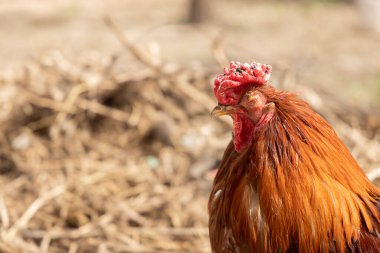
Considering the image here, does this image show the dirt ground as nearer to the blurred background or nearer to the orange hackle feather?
the blurred background

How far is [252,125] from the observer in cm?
260

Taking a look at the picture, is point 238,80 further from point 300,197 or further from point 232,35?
point 232,35

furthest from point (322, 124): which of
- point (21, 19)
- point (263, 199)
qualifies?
point (21, 19)

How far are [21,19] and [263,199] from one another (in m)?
7.77

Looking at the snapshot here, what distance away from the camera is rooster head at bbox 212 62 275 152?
2557 mm

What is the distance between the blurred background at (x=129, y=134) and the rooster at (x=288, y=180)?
1.37 metres

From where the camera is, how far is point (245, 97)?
8.46 ft

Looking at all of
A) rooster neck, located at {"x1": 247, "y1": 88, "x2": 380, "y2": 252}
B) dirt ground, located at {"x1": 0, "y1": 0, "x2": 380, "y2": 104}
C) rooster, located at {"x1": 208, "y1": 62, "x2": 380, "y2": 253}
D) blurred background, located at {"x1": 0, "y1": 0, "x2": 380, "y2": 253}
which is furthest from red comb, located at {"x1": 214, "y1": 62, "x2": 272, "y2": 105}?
dirt ground, located at {"x1": 0, "y1": 0, "x2": 380, "y2": 104}

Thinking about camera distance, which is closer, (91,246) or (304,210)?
(304,210)

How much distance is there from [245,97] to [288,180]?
413mm

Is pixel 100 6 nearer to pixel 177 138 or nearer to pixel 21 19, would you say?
pixel 21 19

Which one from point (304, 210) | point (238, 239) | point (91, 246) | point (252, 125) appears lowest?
point (91, 246)

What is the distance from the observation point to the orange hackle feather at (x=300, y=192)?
97.7 inches

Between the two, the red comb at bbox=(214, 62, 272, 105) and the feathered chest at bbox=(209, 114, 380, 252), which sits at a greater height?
the red comb at bbox=(214, 62, 272, 105)
